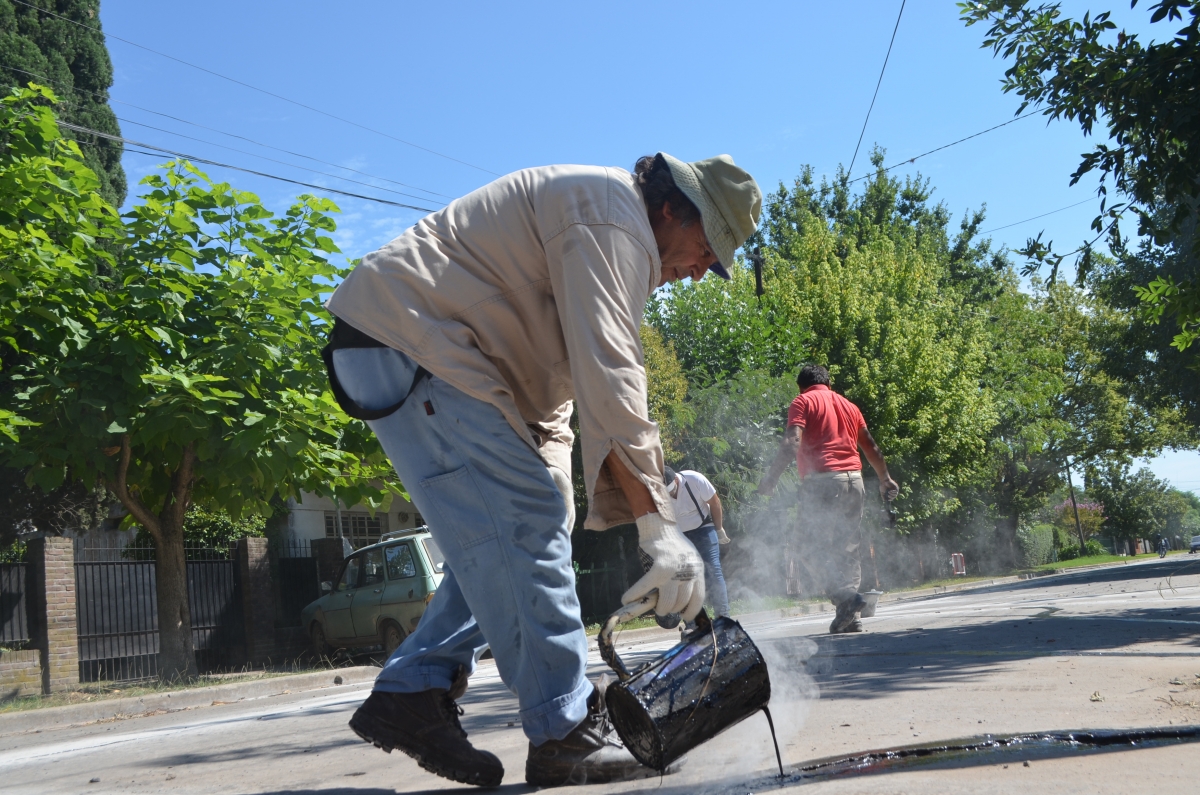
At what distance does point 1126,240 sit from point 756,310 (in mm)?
16405

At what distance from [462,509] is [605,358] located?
1.68 feet

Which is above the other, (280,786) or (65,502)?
(65,502)

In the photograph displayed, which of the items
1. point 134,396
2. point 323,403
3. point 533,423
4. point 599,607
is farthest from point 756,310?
point 533,423

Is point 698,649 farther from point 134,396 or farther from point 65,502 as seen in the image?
point 65,502

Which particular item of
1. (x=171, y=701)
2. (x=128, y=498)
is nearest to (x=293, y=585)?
(x=128, y=498)

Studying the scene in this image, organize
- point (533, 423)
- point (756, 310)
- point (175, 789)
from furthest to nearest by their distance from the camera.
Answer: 1. point (756, 310)
2. point (175, 789)
3. point (533, 423)

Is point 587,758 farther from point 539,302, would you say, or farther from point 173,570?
point 173,570

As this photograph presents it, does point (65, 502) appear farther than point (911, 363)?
No

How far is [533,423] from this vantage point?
8.57 feet

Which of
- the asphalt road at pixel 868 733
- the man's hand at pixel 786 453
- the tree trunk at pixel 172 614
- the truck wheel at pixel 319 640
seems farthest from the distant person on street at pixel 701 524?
the truck wheel at pixel 319 640

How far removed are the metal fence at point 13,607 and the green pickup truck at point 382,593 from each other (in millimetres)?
3883

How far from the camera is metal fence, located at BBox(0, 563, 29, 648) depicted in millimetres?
11828

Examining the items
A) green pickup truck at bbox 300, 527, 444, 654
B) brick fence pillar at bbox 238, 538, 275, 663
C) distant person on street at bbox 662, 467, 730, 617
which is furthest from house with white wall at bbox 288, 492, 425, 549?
distant person on street at bbox 662, 467, 730, 617

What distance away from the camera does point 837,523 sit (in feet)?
21.9
